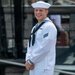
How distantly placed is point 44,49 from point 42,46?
4 cm

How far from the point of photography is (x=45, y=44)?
4.48m

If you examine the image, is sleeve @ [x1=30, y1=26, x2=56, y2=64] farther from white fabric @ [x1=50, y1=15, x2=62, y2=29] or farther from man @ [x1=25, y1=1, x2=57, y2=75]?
white fabric @ [x1=50, y1=15, x2=62, y2=29]

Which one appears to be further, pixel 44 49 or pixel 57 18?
pixel 57 18

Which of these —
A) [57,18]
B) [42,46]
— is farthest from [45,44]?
[57,18]

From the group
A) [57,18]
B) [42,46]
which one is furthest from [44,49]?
[57,18]

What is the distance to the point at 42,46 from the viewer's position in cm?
449

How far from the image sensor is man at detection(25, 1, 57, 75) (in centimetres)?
450

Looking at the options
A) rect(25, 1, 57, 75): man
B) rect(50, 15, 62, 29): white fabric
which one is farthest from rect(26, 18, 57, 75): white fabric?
rect(50, 15, 62, 29): white fabric

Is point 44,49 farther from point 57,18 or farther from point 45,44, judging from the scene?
point 57,18

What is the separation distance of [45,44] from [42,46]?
42 mm

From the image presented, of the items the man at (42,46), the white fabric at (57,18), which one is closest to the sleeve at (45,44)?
the man at (42,46)

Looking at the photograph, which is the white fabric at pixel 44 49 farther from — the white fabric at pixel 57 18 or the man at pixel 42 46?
the white fabric at pixel 57 18

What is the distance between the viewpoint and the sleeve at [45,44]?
447 cm

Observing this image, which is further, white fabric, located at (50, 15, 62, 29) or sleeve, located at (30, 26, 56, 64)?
white fabric, located at (50, 15, 62, 29)
